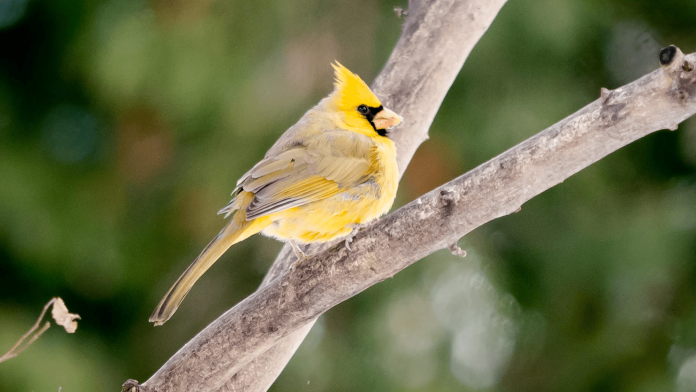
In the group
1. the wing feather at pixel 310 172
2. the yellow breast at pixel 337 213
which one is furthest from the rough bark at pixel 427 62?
the yellow breast at pixel 337 213

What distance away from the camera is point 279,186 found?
2.51m

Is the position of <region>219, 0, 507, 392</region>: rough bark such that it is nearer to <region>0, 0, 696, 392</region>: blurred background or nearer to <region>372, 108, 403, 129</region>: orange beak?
<region>372, 108, 403, 129</region>: orange beak

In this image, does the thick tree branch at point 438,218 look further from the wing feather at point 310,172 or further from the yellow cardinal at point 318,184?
the wing feather at point 310,172

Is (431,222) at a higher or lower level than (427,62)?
lower

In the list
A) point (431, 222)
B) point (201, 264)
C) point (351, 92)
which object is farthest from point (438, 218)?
point (351, 92)

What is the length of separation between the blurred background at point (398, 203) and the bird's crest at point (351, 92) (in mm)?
1083

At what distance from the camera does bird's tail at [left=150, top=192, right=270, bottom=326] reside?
7.39ft

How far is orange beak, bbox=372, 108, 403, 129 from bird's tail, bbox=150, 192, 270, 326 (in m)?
0.78

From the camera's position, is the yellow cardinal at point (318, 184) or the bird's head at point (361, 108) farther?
the bird's head at point (361, 108)

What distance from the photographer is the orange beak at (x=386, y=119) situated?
2.88 metres

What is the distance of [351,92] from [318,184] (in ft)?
1.93

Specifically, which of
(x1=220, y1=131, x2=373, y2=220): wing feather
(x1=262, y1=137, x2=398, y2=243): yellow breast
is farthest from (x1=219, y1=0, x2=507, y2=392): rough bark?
(x1=262, y1=137, x2=398, y2=243): yellow breast

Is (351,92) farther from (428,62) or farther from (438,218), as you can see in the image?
(438,218)

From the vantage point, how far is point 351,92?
2955mm
